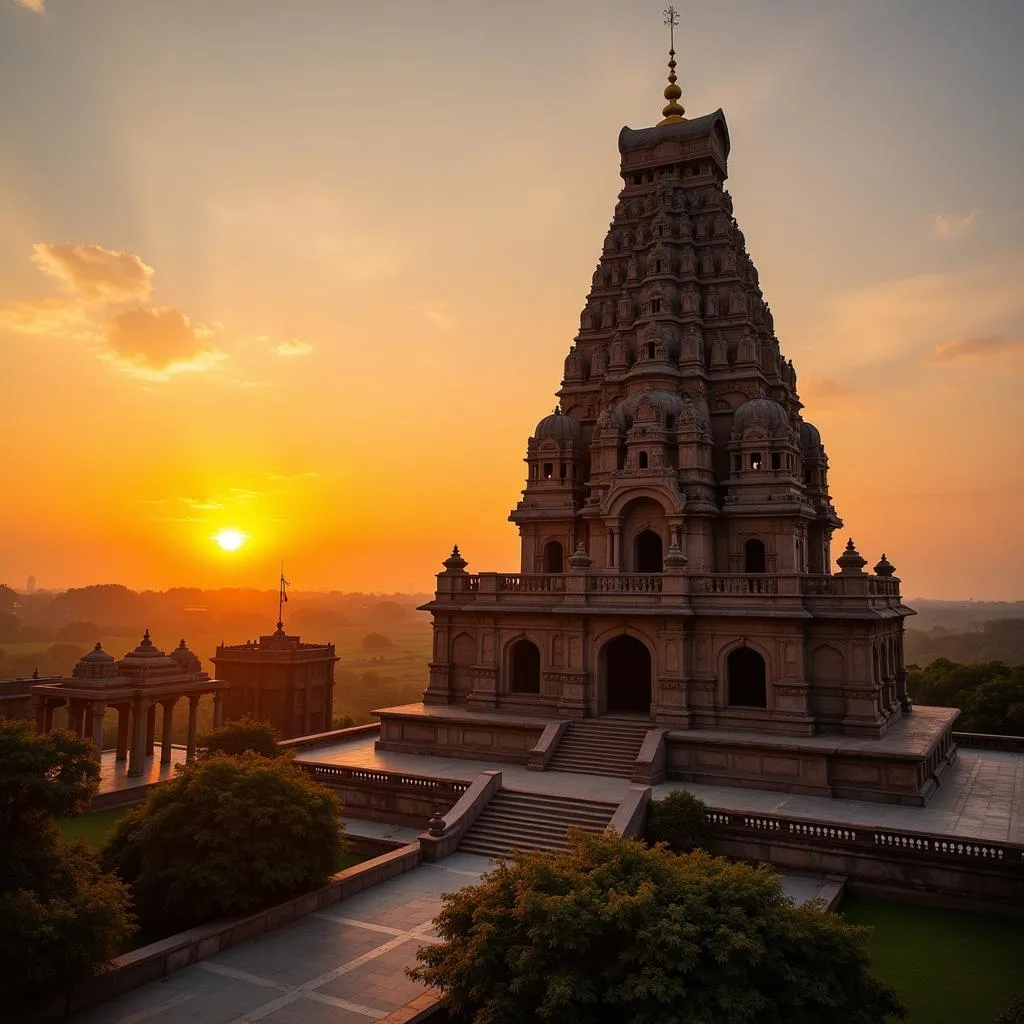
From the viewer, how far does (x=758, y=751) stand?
29078 millimetres

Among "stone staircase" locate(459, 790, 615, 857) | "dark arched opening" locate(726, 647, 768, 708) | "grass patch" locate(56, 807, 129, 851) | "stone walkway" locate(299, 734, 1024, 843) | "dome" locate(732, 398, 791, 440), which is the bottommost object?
"grass patch" locate(56, 807, 129, 851)

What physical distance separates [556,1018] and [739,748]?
18.3 meters

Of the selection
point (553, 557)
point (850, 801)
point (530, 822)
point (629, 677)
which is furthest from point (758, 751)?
point (553, 557)

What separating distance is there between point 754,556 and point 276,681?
27.9m

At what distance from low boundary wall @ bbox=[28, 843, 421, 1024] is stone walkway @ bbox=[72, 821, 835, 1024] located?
0.64 ft

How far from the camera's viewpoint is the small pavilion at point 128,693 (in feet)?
113

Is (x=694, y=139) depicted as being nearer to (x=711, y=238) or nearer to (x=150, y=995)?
(x=711, y=238)

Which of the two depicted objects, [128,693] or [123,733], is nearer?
[128,693]

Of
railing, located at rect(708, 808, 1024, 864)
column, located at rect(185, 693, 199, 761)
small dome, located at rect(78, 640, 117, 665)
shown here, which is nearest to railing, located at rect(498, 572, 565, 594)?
railing, located at rect(708, 808, 1024, 864)

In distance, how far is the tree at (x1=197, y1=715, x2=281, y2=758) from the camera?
101 feet

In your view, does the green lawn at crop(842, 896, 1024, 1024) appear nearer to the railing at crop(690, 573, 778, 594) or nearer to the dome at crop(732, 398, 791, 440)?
the railing at crop(690, 573, 778, 594)

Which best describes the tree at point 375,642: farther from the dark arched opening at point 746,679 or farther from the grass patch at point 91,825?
the dark arched opening at point 746,679

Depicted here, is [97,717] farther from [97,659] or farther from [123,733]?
[123,733]

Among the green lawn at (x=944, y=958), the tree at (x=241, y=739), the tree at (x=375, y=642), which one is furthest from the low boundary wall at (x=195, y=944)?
the tree at (x=375, y=642)
